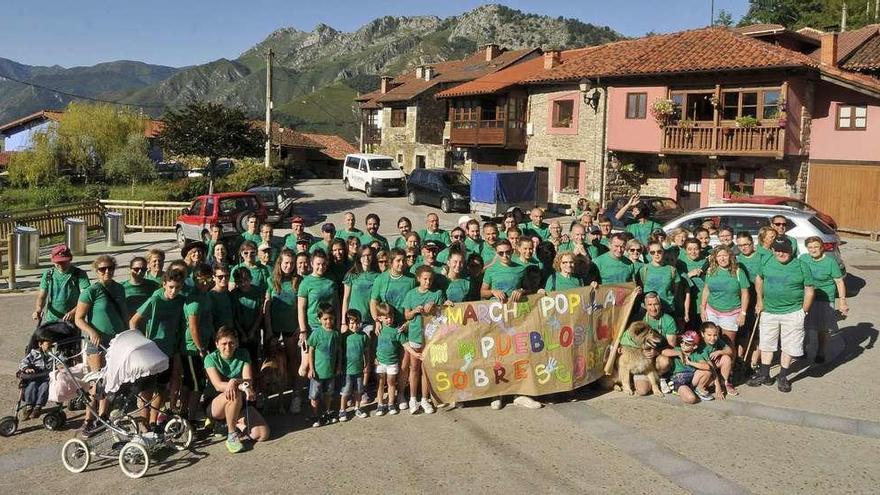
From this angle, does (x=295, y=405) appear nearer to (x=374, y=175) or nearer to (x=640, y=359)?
(x=640, y=359)

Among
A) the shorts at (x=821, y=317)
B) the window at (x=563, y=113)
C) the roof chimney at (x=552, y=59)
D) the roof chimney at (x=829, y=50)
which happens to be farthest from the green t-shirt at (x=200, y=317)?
the roof chimney at (x=552, y=59)

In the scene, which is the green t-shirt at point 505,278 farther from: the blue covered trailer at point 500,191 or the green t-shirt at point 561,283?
the blue covered trailer at point 500,191

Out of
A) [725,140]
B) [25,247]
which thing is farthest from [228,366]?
[725,140]

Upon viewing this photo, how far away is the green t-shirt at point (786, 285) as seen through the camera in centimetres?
872

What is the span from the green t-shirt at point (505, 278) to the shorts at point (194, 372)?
3267 millimetres

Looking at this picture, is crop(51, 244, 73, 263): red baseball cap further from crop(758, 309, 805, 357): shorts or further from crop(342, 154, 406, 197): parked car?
crop(342, 154, 406, 197): parked car

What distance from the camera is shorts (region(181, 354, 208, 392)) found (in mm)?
7653

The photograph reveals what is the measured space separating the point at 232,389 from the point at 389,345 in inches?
67.8

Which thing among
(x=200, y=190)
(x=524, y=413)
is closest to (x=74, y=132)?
(x=200, y=190)

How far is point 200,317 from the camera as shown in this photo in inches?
298

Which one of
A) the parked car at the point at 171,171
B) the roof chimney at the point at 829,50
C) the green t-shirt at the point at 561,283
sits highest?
A: the roof chimney at the point at 829,50

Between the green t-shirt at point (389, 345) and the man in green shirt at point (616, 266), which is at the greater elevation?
the man in green shirt at point (616, 266)

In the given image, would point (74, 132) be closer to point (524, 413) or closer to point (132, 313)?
point (132, 313)

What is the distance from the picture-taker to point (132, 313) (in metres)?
8.02
